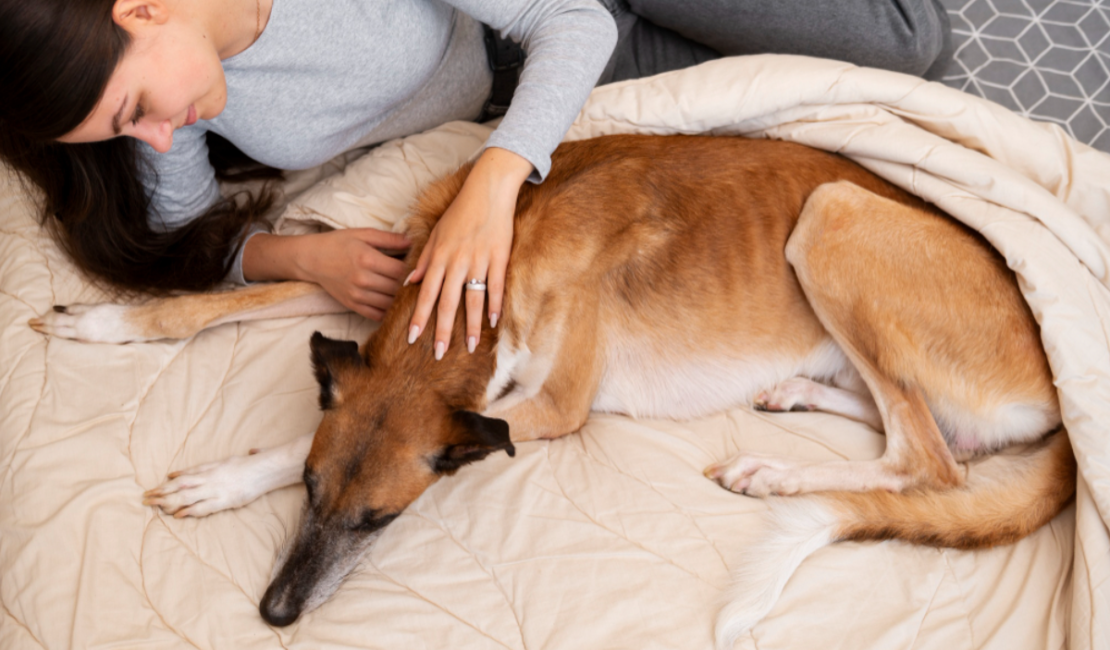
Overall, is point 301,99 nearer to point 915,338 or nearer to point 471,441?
point 471,441

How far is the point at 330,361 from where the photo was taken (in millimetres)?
1799

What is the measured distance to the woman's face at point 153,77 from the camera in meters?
1.45

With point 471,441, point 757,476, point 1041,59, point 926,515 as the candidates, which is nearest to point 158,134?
point 471,441

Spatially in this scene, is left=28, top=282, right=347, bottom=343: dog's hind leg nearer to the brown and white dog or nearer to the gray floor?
the brown and white dog

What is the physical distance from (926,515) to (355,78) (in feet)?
6.96

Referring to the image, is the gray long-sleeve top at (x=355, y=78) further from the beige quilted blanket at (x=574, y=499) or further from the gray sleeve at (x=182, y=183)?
the beige quilted blanket at (x=574, y=499)

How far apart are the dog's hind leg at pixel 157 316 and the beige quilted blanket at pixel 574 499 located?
0.17 ft

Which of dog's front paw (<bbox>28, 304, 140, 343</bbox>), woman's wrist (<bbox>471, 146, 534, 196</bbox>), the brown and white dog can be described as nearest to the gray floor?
the brown and white dog

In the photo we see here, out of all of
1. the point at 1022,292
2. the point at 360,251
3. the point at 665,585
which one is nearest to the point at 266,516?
the point at 360,251

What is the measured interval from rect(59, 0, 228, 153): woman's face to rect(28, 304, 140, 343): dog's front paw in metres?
0.78

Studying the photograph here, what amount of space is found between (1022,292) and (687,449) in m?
1.08

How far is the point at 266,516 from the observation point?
1.95 m

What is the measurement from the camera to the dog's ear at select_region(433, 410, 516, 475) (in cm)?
169

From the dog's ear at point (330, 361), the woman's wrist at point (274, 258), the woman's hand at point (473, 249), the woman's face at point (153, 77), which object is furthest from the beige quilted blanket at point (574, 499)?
the woman's face at point (153, 77)
